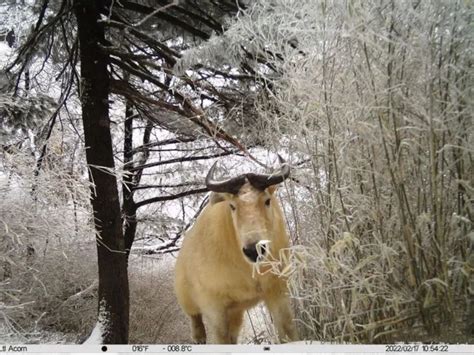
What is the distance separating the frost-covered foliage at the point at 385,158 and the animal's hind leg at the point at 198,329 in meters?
0.51

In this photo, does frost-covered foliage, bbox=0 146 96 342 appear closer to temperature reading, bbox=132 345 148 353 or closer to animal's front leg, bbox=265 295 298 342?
temperature reading, bbox=132 345 148 353

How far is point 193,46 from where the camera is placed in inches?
72.4

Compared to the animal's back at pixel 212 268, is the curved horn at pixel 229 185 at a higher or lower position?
higher

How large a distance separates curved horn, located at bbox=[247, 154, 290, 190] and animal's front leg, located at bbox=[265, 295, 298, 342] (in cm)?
38

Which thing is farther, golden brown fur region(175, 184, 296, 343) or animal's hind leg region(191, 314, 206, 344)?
animal's hind leg region(191, 314, 206, 344)

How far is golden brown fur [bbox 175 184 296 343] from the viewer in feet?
5.18

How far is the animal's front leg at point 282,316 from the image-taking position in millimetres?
1618

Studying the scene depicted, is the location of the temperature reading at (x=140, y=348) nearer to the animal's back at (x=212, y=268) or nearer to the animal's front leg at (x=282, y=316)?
the animal's back at (x=212, y=268)

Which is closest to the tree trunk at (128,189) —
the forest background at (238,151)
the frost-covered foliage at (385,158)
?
the forest background at (238,151)

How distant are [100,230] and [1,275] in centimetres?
36

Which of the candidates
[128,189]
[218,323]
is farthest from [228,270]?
[128,189]

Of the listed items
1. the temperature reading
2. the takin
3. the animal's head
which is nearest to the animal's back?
the takin

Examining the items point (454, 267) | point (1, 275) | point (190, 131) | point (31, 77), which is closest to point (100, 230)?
point (1, 275)

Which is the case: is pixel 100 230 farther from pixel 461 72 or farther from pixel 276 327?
pixel 461 72
